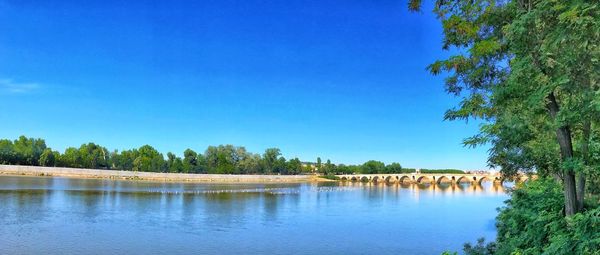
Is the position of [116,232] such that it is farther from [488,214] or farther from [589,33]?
[488,214]

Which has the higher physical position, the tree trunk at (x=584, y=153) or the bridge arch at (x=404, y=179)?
the tree trunk at (x=584, y=153)

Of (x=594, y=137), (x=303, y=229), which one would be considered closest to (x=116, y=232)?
(x=303, y=229)

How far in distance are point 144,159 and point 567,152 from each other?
475ft

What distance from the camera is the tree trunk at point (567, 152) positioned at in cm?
1049

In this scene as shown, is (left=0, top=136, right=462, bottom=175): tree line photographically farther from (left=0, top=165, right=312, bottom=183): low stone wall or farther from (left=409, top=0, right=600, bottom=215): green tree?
(left=409, top=0, right=600, bottom=215): green tree

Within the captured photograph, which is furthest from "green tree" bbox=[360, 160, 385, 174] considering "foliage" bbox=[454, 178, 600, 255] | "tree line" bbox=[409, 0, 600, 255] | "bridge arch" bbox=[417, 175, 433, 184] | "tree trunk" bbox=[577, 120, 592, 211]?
"tree trunk" bbox=[577, 120, 592, 211]

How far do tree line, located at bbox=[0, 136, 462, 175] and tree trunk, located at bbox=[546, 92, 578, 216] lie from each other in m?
139

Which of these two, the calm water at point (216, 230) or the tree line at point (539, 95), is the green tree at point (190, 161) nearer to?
the calm water at point (216, 230)

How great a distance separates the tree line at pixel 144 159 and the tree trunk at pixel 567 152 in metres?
139

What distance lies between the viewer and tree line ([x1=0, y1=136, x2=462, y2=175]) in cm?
13350

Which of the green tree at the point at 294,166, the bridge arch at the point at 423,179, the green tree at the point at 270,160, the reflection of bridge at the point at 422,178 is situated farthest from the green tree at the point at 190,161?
the bridge arch at the point at 423,179

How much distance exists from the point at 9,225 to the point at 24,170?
336 feet

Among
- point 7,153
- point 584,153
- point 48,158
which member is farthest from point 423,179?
point 584,153

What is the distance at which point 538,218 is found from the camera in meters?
11.3
